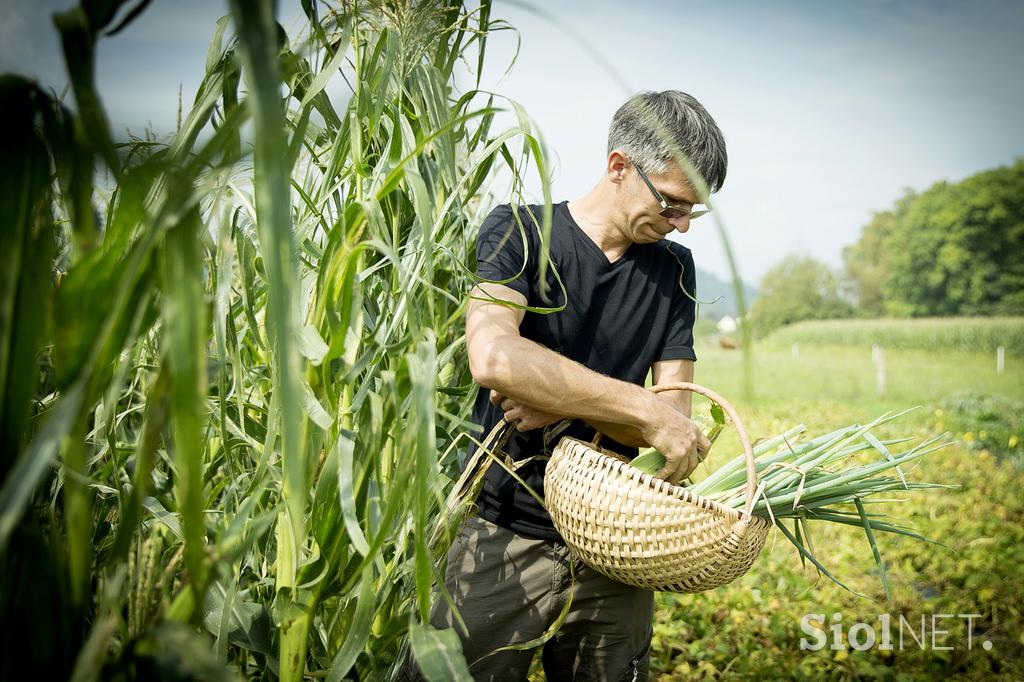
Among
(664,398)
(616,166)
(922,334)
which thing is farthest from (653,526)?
(922,334)

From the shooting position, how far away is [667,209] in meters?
1.39

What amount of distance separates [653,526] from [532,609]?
0.49m

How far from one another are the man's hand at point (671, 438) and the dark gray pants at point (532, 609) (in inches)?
13.9

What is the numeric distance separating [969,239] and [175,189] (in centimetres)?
4425

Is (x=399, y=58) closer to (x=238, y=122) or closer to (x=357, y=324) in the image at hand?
(x=357, y=324)

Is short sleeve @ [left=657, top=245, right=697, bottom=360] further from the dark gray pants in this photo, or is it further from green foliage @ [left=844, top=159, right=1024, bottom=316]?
green foliage @ [left=844, top=159, right=1024, bottom=316]

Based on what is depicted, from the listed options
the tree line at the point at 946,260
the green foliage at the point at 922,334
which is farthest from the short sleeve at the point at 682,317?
the tree line at the point at 946,260

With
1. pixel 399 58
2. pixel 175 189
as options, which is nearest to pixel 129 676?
pixel 175 189

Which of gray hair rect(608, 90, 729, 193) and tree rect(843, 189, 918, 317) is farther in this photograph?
tree rect(843, 189, 918, 317)

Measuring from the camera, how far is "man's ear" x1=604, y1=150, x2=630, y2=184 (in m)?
1.44

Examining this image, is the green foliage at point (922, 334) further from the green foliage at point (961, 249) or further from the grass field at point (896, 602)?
the grass field at point (896, 602)

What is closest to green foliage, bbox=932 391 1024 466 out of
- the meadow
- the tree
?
the meadow

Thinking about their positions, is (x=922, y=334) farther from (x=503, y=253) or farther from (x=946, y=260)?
(x=503, y=253)

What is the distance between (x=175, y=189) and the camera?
442mm
